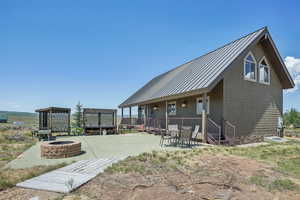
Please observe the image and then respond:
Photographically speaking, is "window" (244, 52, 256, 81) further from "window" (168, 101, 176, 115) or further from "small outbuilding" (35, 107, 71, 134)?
"small outbuilding" (35, 107, 71, 134)

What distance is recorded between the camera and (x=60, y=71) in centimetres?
1731

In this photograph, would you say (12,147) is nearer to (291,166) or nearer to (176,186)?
(176,186)

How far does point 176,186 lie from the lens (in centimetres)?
334

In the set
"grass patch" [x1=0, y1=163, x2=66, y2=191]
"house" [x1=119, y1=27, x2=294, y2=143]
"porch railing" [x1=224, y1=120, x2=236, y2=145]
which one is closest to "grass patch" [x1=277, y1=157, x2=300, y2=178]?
"house" [x1=119, y1=27, x2=294, y2=143]

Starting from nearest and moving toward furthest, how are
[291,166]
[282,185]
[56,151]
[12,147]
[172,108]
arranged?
[282,185], [291,166], [56,151], [12,147], [172,108]

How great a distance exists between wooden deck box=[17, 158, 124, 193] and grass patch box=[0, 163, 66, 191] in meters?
0.22

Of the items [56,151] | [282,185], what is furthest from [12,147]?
[282,185]

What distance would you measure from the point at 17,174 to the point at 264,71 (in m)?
13.4

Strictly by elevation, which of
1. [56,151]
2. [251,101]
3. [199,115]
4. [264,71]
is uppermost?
[264,71]

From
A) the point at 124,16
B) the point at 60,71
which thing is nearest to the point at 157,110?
the point at 124,16

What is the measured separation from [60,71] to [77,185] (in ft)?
53.9

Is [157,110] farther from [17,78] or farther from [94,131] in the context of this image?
[17,78]

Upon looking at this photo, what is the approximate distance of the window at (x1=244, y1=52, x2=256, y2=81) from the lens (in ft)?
34.3

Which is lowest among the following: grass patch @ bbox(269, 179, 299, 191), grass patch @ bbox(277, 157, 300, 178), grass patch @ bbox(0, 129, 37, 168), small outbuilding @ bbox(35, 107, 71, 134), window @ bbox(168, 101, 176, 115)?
grass patch @ bbox(0, 129, 37, 168)
